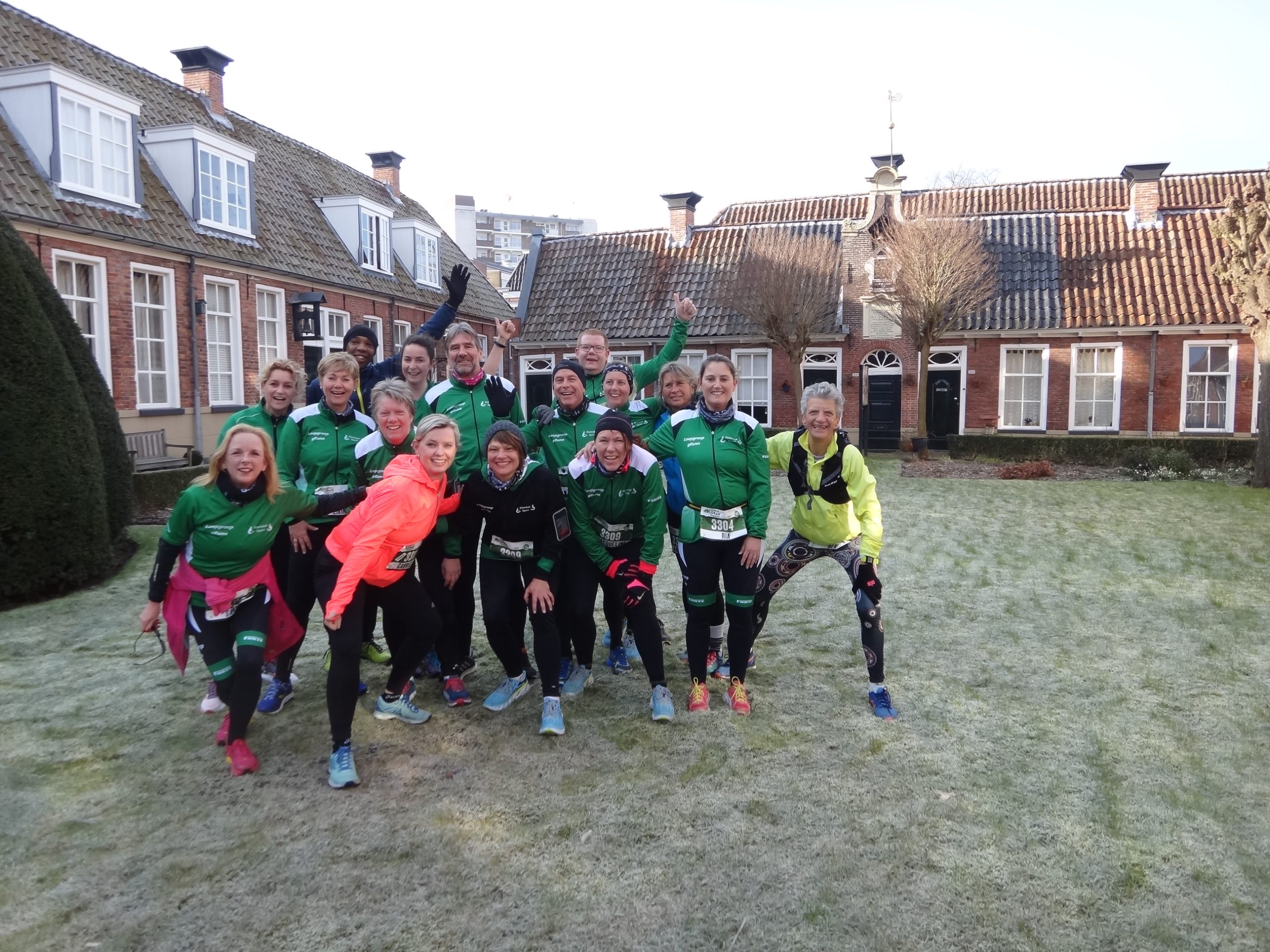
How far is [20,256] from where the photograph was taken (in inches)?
325

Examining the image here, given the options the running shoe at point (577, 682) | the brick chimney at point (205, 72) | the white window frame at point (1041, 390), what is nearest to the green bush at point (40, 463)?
the running shoe at point (577, 682)

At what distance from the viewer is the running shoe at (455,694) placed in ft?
16.8

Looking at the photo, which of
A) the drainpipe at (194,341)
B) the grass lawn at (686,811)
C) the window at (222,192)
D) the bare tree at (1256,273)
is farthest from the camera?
the window at (222,192)

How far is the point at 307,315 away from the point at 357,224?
4.63m

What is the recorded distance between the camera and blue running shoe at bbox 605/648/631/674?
18.9 feet

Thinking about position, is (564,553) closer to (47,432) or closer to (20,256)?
(47,432)

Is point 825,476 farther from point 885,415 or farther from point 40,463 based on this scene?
point 885,415

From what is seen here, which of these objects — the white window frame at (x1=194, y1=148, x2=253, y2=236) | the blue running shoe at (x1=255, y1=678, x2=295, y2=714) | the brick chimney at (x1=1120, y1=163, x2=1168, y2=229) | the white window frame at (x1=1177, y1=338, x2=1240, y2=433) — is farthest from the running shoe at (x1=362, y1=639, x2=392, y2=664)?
the brick chimney at (x1=1120, y1=163, x2=1168, y2=229)

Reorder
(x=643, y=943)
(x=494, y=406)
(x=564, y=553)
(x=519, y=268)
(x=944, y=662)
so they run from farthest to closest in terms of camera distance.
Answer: (x=519, y=268) < (x=944, y=662) < (x=494, y=406) < (x=564, y=553) < (x=643, y=943)

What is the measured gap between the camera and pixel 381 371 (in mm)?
6355

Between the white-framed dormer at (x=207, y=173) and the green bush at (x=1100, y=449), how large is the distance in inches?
627

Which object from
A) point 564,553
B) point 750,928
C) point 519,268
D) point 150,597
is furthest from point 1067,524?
point 519,268

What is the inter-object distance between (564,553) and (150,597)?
2.05 meters

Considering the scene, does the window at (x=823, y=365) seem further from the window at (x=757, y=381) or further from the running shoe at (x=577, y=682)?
the running shoe at (x=577, y=682)
